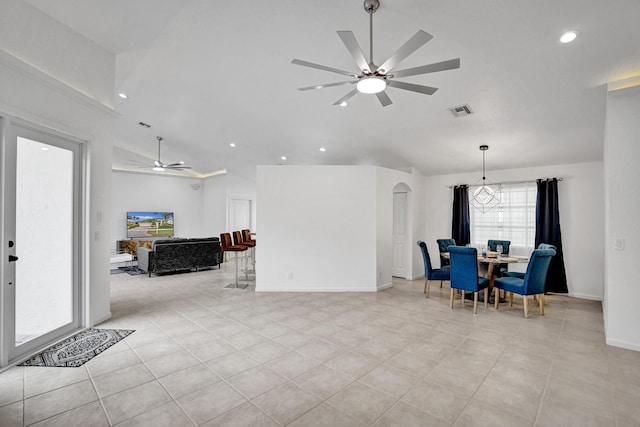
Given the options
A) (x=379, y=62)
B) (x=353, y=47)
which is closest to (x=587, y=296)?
(x=379, y=62)

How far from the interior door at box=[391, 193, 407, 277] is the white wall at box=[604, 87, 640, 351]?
3886mm

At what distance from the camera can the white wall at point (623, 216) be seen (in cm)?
322

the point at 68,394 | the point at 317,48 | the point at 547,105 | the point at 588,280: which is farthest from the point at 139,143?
the point at 588,280

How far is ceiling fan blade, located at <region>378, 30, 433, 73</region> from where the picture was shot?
2014 millimetres

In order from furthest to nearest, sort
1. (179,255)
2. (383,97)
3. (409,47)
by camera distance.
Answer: (179,255)
(383,97)
(409,47)

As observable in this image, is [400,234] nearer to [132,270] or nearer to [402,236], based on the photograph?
[402,236]

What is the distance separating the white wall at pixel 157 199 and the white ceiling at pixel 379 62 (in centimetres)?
420

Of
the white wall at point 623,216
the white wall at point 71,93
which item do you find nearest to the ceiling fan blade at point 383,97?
the white wall at point 623,216

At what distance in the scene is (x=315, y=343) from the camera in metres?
3.29

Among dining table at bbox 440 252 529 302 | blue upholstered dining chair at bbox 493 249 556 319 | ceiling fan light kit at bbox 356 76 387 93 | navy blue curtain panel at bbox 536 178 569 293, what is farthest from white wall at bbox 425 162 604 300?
ceiling fan light kit at bbox 356 76 387 93

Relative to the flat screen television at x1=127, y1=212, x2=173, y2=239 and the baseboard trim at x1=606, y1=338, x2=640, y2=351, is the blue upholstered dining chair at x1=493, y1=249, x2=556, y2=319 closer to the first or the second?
the baseboard trim at x1=606, y1=338, x2=640, y2=351

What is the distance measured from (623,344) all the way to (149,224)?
1174 cm

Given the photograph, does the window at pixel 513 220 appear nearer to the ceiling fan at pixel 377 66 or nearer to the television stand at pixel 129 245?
the ceiling fan at pixel 377 66

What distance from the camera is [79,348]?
10.1 feet
